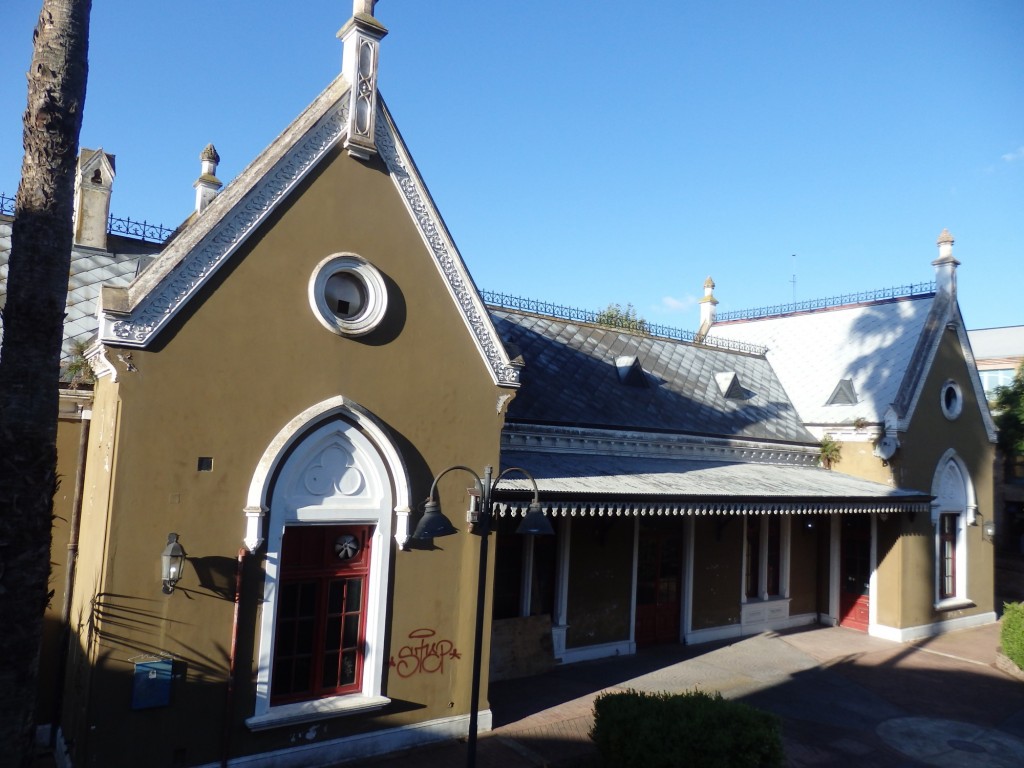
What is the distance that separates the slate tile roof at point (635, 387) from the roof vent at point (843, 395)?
0.92m

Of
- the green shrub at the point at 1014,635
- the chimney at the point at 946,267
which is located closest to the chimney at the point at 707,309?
the chimney at the point at 946,267

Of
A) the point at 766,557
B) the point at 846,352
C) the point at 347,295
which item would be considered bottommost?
the point at 766,557

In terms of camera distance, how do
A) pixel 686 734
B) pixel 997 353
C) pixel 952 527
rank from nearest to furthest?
pixel 686 734 < pixel 952 527 < pixel 997 353

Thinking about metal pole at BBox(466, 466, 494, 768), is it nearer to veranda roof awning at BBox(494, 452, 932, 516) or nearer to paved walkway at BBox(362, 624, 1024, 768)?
paved walkway at BBox(362, 624, 1024, 768)

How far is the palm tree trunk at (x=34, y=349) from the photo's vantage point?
19.0ft

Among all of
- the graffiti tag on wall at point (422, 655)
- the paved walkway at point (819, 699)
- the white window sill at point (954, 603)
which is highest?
the graffiti tag on wall at point (422, 655)

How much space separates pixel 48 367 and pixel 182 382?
1857mm

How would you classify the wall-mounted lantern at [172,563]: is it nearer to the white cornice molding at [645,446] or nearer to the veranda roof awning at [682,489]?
the veranda roof awning at [682,489]

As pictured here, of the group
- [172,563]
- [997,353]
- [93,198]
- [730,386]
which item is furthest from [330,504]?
[997,353]

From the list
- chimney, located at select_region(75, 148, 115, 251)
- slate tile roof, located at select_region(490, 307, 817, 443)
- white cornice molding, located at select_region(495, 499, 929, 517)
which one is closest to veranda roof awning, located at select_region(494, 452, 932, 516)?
white cornice molding, located at select_region(495, 499, 929, 517)

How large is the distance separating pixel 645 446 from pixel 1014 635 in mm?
7414

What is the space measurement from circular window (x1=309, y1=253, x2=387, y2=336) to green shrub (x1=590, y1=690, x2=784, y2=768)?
5070 mm

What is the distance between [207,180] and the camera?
13742 millimetres

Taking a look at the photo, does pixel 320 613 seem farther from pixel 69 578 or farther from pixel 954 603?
pixel 954 603
